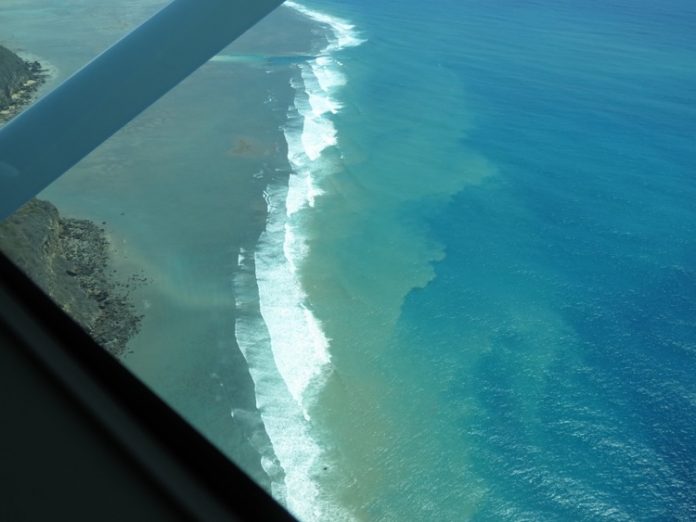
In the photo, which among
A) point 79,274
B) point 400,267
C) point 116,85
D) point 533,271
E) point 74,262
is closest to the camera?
point 116,85

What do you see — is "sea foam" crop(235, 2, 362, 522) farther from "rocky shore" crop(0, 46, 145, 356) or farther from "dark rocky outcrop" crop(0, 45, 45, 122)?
"dark rocky outcrop" crop(0, 45, 45, 122)

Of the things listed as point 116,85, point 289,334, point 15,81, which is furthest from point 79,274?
point 116,85

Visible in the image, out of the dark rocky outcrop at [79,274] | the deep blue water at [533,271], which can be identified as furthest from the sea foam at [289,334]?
the dark rocky outcrop at [79,274]

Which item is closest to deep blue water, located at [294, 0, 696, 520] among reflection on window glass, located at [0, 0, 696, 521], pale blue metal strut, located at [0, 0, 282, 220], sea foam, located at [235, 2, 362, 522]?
reflection on window glass, located at [0, 0, 696, 521]

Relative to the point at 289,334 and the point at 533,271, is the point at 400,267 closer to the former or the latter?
the point at 533,271

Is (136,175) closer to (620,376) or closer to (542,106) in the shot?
(620,376)
